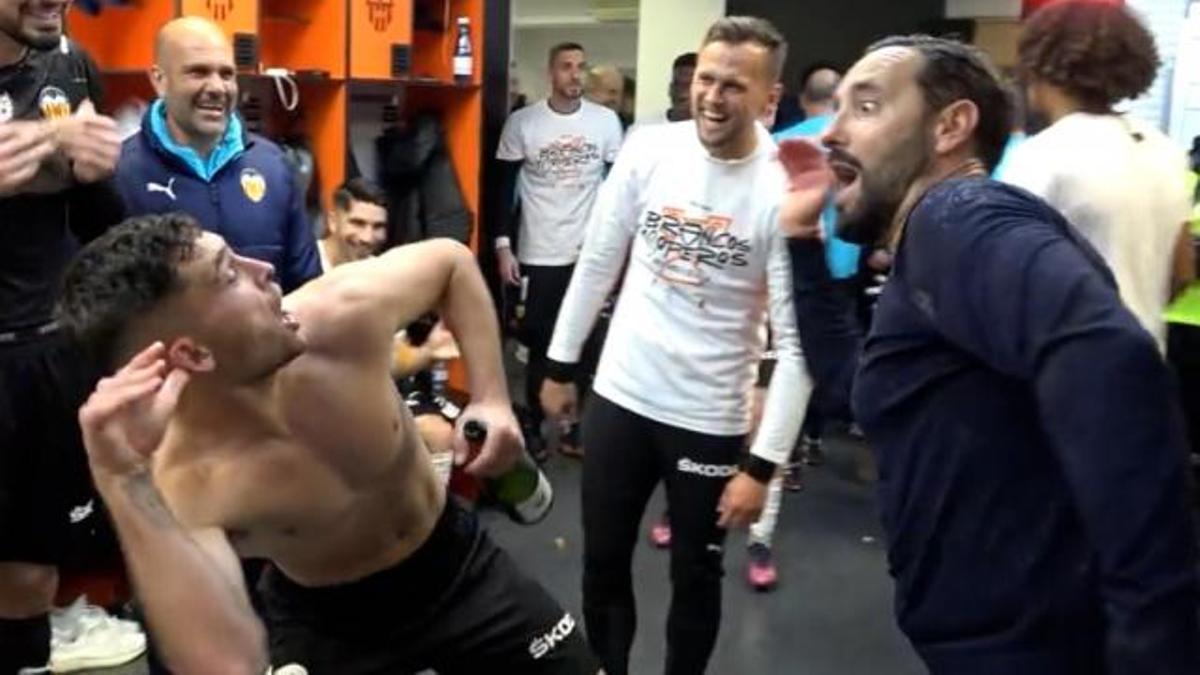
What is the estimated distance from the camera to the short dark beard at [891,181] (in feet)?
5.16

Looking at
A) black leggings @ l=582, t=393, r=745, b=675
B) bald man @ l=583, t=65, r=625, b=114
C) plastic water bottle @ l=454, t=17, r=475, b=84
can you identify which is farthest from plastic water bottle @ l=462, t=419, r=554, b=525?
bald man @ l=583, t=65, r=625, b=114

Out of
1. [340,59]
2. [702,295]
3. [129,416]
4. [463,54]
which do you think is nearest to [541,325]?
[463,54]

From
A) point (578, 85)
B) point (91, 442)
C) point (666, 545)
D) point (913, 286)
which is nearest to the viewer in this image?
point (913, 286)

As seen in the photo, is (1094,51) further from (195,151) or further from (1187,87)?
(1187,87)

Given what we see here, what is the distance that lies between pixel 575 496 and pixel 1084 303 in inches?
148

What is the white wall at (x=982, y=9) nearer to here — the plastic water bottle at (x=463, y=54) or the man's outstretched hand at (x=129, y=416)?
the plastic water bottle at (x=463, y=54)

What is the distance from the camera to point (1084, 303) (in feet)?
3.94

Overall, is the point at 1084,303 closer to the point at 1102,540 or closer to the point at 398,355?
the point at 1102,540

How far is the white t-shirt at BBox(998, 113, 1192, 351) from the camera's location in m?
2.55

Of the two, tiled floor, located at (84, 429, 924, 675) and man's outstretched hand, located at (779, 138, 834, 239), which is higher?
man's outstretched hand, located at (779, 138, 834, 239)

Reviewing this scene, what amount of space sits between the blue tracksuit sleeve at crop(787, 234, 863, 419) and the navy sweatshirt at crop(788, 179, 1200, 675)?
0.42 metres

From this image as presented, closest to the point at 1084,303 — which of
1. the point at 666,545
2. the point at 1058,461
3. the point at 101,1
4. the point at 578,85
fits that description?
the point at 1058,461

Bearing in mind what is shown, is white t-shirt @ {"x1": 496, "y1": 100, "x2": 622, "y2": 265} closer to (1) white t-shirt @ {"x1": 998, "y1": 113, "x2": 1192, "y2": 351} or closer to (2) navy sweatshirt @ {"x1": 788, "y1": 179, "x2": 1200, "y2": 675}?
(1) white t-shirt @ {"x1": 998, "y1": 113, "x2": 1192, "y2": 351}

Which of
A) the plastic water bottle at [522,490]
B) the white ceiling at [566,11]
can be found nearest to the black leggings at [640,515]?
the plastic water bottle at [522,490]
